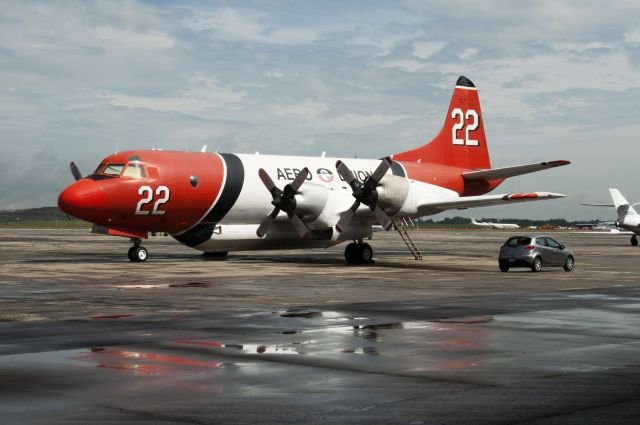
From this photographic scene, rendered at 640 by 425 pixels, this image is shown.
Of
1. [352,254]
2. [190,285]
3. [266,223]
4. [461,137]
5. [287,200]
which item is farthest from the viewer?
[461,137]

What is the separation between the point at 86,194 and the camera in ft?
114

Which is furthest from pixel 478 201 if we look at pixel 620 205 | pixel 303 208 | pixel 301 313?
pixel 620 205

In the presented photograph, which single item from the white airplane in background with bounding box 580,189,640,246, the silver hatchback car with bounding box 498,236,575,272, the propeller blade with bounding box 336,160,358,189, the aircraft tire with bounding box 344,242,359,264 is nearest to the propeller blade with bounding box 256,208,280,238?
the propeller blade with bounding box 336,160,358,189

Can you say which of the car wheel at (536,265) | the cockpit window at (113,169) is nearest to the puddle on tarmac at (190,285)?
the cockpit window at (113,169)

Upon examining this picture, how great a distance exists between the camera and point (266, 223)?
40.4 metres

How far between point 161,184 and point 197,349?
2438 cm

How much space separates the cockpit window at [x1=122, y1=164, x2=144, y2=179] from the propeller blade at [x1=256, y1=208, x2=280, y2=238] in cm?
684

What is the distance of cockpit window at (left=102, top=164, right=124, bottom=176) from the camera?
3604 cm

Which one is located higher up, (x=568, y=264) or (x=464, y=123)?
(x=464, y=123)

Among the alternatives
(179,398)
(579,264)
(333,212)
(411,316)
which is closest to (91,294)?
(411,316)

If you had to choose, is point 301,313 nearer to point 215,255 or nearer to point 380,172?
point 380,172

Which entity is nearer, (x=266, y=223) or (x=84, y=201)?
(x=84, y=201)

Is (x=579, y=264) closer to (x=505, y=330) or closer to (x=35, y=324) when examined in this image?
(x=505, y=330)

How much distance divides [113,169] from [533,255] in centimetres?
1918
